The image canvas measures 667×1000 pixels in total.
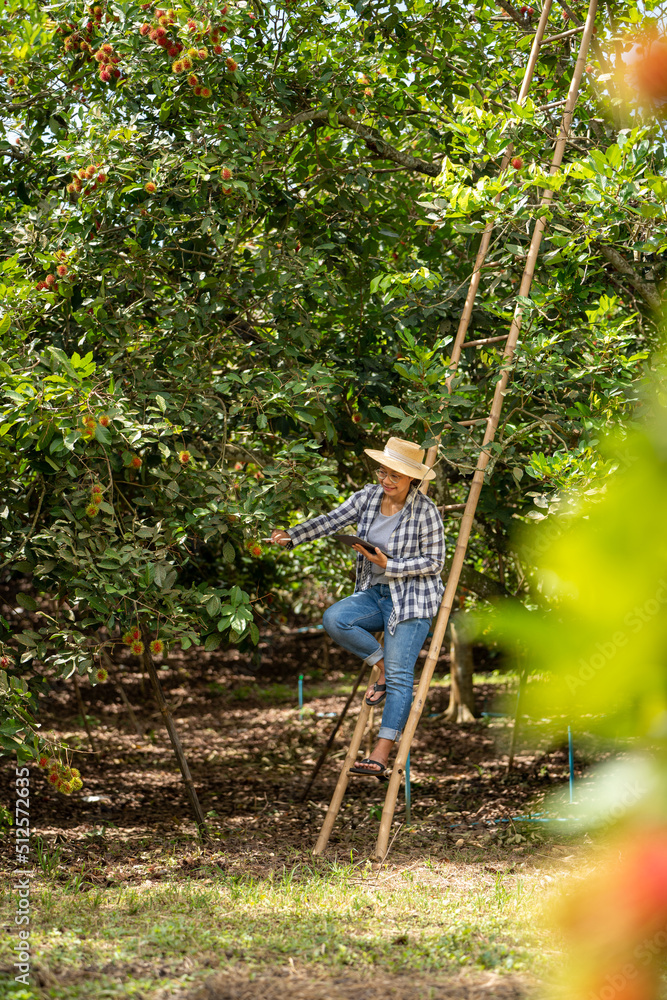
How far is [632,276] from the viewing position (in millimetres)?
4168

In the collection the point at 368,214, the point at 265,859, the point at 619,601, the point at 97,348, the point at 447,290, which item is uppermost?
the point at 368,214

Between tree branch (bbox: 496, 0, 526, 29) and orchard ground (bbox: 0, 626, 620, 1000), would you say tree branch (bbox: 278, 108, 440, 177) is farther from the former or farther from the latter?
orchard ground (bbox: 0, 626, 620, 1000)

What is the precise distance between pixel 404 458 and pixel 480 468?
32 centimetres

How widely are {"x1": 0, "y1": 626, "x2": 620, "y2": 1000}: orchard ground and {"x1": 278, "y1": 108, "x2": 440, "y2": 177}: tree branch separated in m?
2.83

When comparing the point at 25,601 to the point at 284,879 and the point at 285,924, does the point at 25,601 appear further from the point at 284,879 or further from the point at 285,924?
the point at 285,924

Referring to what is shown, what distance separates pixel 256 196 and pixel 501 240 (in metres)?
1.21

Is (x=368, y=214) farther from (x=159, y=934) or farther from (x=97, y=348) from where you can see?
(x=159, y=934)

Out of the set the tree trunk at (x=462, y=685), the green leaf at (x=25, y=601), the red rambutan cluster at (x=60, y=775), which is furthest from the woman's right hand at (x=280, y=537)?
the tree trunk at (x=462, y=685)

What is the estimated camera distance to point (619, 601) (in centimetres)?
56

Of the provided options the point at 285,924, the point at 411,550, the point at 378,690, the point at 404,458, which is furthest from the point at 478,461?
the point at 285,924

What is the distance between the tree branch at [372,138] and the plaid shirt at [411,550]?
1.82 meters

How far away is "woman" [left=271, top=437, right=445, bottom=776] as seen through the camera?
351 cm

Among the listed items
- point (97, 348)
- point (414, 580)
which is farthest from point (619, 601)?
point (97, 348)

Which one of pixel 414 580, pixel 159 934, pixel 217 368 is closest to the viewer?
pixel 159 934
